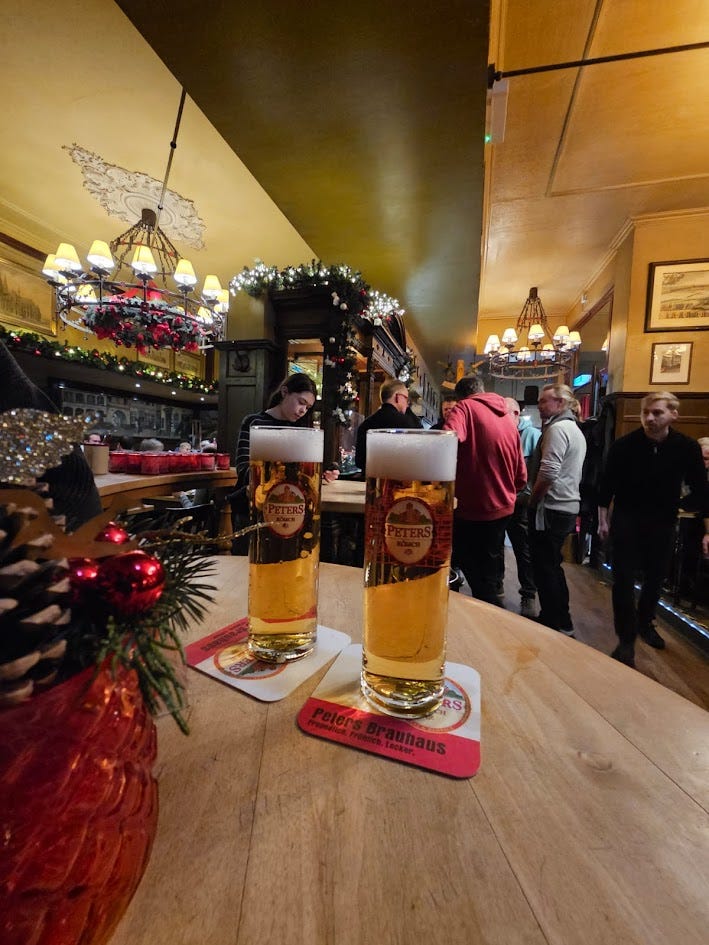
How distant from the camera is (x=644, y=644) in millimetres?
2701

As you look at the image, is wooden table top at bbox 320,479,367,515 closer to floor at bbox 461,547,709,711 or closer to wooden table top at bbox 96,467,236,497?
wooden table top at bbox 96,467,236,497

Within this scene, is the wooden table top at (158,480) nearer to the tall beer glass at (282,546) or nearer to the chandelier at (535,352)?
the tall beer glass at (282,546)

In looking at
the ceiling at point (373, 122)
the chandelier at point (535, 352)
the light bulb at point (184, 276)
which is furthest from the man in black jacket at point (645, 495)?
the light bulb at point (184, 276)

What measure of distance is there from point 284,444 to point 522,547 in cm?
328

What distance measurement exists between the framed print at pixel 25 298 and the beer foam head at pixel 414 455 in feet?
22.4

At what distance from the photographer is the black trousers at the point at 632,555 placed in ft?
7.66

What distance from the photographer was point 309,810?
0.35 metres

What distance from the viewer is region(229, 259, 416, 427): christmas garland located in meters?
4.08

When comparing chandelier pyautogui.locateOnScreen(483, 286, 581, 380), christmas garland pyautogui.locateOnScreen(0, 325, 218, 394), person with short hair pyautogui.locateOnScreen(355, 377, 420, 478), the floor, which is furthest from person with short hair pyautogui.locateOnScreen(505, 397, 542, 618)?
christmas garland pyautogui.locateOnScreen(0, 325, 218, 394)

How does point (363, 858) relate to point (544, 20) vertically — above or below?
below

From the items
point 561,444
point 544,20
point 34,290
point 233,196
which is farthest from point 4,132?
point 561,444

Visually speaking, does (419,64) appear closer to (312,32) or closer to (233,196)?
(312,32)

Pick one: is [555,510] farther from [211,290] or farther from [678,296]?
[211,290]

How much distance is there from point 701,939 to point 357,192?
3.80 metres
